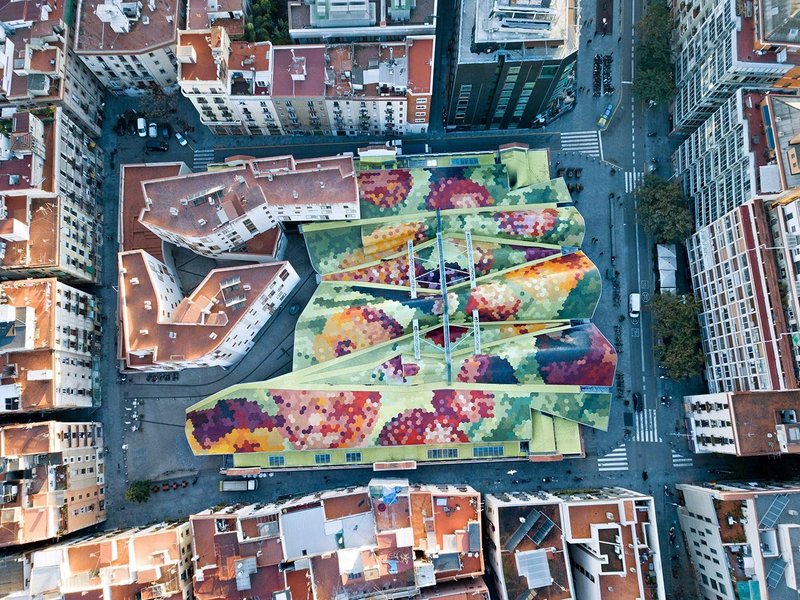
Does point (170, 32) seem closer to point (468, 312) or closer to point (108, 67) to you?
point (108, 67)

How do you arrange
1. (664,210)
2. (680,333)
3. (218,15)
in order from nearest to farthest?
1. (218,15)
2. (680,333)
3. (664,210)

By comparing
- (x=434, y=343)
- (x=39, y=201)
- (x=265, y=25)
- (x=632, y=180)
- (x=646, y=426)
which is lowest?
(x=646, y=426)

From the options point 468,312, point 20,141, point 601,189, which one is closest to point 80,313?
point 20,141

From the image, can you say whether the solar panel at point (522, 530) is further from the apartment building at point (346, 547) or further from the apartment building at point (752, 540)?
the apartment building at point (752, 540)

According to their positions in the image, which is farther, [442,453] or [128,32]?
[128,32]

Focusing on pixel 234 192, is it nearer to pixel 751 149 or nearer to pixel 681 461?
pixel 751 149

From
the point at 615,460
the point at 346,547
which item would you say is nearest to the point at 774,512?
the point at 615,460

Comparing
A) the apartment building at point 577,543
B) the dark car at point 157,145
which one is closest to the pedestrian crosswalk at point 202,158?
the dark car at point 157,145

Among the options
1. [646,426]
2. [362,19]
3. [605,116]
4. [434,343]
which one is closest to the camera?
[362,19]
